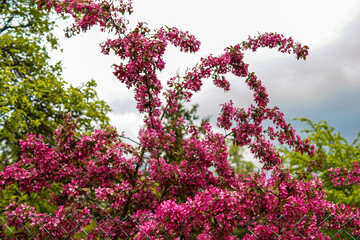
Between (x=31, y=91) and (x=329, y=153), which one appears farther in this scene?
(x=329, y=153)

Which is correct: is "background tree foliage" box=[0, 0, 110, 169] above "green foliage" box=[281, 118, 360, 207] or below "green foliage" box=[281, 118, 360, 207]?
below

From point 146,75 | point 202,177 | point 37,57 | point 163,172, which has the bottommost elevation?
point 163,172

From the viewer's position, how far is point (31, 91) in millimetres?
8531

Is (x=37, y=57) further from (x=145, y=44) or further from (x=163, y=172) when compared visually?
(x=163, y=172)

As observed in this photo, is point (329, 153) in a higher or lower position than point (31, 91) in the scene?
higher

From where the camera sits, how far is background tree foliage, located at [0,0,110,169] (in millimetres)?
8247

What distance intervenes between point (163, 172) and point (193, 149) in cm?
66

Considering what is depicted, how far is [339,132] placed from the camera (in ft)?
49.8

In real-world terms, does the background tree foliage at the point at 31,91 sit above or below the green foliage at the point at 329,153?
below

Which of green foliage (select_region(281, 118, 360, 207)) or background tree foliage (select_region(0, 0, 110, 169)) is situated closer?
background tree foliage (select_region(0, 0, 110, 169))

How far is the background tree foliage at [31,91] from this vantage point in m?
8.25

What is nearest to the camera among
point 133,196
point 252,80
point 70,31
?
point 133,196

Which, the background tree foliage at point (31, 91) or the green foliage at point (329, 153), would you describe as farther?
the green foliage at point (329, 153)

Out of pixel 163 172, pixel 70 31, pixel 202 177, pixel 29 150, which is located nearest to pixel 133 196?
pixel 163 172
